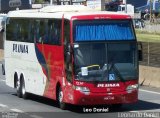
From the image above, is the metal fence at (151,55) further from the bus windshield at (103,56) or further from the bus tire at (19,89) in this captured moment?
the bus windshield at (103,56)

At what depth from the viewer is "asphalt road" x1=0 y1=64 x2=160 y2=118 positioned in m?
17.8

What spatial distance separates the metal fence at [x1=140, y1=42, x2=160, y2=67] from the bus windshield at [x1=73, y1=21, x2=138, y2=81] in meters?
9.80

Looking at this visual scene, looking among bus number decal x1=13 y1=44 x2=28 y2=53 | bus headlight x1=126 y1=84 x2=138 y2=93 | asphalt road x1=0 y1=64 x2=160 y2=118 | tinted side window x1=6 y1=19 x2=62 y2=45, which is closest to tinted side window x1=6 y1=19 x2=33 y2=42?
tinted side window x1=6 y1=19 x2=62 y2=45

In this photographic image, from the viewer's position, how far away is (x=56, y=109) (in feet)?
64.8

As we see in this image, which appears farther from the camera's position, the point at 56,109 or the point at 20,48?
the point at 20,48

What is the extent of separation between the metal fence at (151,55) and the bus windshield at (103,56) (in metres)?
9.80

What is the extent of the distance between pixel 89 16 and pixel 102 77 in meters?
1.90

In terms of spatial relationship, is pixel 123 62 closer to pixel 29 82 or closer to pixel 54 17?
pixel 54 17

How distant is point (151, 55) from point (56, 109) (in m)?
10.6

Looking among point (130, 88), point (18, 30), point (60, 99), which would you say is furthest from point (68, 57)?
point (18, 30)

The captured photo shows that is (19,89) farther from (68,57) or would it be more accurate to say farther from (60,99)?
(68,57)

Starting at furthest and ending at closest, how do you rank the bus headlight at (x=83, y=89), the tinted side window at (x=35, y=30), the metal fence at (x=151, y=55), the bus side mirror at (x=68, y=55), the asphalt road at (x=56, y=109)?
the metal fence at (x=151, y=55) → the tinted side window at (x=35, y=30) → the bus side mirror at (x=68, y=55) → the bus headlight at (x=83, y=89) → the asphalt road at (x=56, y=109)

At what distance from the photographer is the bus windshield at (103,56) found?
60.1 feet

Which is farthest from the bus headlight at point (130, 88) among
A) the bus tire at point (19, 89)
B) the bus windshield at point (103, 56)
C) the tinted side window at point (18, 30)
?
the bus tire at point (19, 89)
